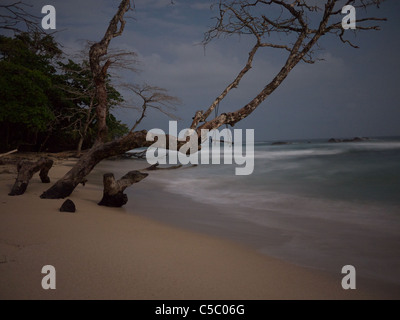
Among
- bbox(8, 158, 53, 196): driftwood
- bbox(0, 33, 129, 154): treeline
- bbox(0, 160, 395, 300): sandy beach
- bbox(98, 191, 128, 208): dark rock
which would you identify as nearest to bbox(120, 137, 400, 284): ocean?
bbox(98, 191, 128, 208): dark rock

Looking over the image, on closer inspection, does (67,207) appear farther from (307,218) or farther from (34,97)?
(34,97)

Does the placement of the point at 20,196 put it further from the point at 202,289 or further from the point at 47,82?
the point at 47,82

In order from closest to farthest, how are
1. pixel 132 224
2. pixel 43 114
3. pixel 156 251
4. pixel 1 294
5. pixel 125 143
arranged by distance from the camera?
pixel 1 294 → pixel 156 251 → pixel 132 224 → pixel 125 143 → pixel 43 114

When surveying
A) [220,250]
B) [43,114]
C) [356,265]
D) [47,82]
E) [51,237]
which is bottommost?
[356,265]

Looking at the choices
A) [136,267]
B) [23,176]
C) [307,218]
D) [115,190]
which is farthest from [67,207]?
[307,218]

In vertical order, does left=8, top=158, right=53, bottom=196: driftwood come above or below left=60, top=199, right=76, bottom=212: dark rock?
above

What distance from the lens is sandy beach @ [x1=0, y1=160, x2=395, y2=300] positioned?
2.07m

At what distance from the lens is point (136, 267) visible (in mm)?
2426

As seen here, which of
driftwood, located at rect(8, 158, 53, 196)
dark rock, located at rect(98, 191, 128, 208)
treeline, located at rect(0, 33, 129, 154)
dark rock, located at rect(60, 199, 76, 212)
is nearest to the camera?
dark rock, located at rect(60, 199, 76, 212)

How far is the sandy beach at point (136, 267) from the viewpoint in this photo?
6.78ft

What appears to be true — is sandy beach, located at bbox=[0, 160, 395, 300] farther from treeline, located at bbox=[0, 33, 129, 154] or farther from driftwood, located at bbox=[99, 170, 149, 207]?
treeline, located at bbox=[0, 33, 129, 154]

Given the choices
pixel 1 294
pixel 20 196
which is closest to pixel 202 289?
pixel 1 294

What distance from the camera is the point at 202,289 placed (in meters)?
2.17

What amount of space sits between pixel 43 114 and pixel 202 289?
1702 cm
